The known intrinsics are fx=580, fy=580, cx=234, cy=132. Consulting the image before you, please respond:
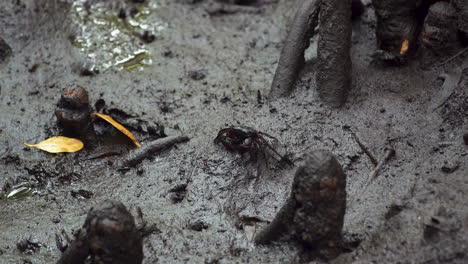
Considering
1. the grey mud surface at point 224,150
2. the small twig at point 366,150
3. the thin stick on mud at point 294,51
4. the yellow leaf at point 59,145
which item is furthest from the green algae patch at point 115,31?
the small twig at point 366,150

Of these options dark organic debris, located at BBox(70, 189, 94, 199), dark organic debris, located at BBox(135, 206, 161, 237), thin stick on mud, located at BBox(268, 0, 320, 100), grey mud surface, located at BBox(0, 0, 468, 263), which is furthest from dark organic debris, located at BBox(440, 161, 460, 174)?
dark organic debris, located at BBox(70, 189, 94, 199)

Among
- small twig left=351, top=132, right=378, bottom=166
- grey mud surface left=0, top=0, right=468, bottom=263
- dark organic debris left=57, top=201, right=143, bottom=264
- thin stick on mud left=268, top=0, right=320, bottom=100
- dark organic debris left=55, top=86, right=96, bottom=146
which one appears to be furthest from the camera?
thin stick on mud left=268, top=0, right=320, bottom=100

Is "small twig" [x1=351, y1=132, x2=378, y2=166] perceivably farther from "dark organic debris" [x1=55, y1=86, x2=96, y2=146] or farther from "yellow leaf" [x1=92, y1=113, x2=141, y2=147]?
"dark organic debris" [x1=55, y1=86, x2=96, y2=146]

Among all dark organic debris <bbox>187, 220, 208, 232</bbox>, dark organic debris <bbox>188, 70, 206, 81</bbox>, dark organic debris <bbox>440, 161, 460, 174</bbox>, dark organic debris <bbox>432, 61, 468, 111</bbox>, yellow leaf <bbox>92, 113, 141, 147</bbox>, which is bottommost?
yellow leaf <bbox>92, 113, 141, 147</bbox>

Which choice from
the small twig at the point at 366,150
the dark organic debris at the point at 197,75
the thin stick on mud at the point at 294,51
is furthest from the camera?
the dark organic debris at the point at 197,75

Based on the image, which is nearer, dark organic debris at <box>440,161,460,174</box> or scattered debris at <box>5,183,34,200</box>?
dark organic debris at <box>440,161,460,174</box>

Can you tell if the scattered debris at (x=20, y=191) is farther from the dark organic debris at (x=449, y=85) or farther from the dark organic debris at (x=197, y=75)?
the dark organic debris at (x=449, y=85)

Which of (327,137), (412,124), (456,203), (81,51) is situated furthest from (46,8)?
(456,203)
